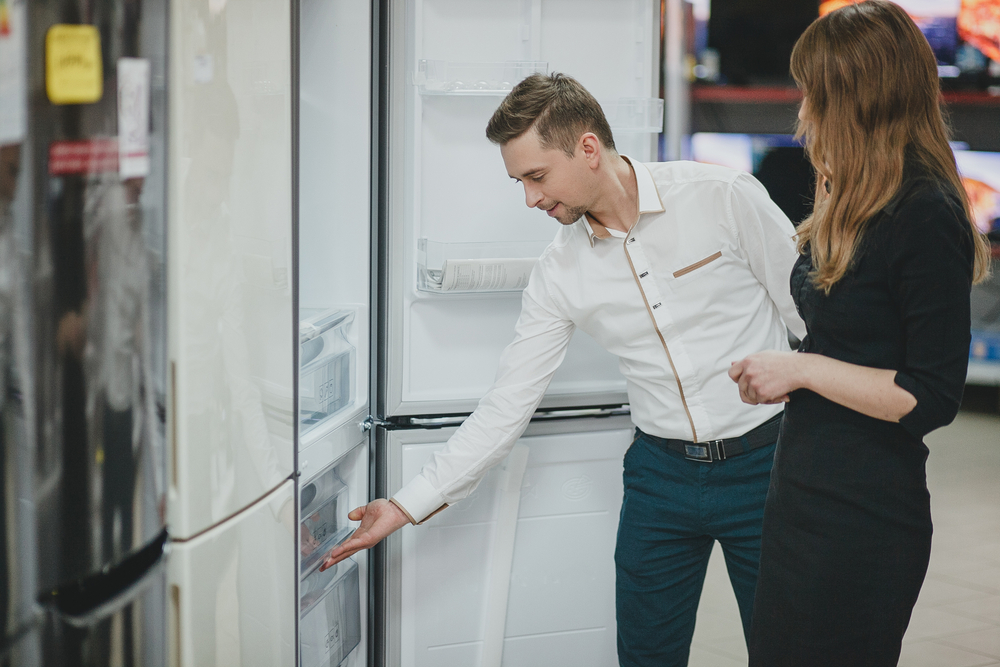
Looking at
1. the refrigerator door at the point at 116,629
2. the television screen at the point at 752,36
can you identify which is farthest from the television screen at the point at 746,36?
the refrigerator door at the point at 116,629

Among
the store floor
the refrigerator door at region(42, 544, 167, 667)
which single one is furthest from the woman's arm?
the store floor

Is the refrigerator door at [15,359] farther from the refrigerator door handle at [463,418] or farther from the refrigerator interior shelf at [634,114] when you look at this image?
the refrigerator interior shelf at [634,114]

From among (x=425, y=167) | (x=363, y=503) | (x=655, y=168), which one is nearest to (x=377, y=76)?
(x=425, y=167)

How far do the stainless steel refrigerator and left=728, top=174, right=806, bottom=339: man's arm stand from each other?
109cm

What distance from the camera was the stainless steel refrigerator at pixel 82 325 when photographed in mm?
834

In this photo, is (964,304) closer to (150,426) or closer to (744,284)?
(744,284)

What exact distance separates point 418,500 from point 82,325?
89 centimetres

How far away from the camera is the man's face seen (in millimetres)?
1645

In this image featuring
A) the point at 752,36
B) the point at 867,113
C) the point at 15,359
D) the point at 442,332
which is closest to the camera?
the point at 15,359

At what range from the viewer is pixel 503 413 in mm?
1749

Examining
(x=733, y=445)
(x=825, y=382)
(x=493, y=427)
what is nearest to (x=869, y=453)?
(x=825, y=382)

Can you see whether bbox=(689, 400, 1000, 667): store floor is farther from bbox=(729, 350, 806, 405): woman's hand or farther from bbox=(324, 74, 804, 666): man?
bbox=(729, 350, 806, 405): woman's hand

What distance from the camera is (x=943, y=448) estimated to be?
4715mm

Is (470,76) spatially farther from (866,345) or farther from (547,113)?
(866,345)
